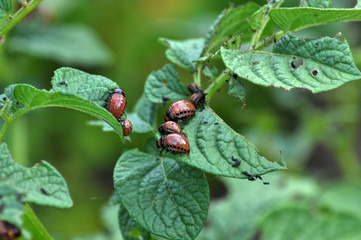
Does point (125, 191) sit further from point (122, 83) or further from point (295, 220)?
point (122, 83)

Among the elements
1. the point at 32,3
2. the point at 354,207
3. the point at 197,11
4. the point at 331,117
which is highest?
the point at 32,3

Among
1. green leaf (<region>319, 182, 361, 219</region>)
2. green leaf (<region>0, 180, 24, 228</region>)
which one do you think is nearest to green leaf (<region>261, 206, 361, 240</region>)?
green leaf (<region>319, 182, 361, 219</region>)

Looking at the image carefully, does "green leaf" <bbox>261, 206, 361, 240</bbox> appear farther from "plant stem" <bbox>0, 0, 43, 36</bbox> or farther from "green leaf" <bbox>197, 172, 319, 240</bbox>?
"plant stem" <bbox>0, 0, 43, 36</bbox>

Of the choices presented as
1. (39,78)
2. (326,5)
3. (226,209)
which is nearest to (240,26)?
(326,5)

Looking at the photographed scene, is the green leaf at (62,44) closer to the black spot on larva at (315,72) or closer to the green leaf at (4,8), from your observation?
the green leaf at (4,8)

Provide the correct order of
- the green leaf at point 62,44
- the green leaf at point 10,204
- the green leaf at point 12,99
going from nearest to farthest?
the green leaf at point 10,204, the green leaf at point 12,99, the green leaf at point 62,44

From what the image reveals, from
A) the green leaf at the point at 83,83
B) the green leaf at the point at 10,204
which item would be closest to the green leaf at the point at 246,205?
the green leaf at the point at 83,83
